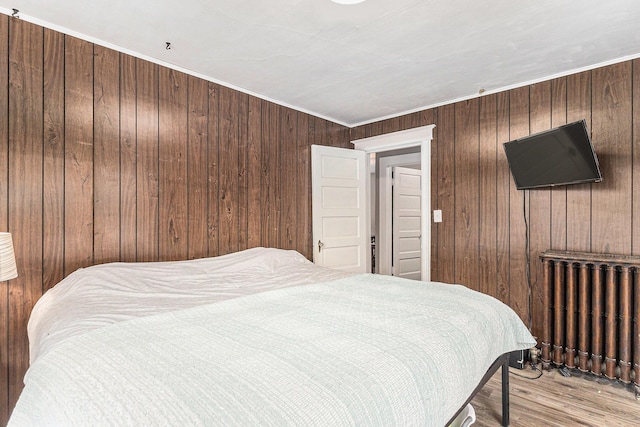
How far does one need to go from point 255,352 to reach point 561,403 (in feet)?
7.46

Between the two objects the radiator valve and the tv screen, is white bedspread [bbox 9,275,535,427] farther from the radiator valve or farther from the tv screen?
the tv screen

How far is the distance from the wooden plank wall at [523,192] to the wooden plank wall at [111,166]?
1.84 metres

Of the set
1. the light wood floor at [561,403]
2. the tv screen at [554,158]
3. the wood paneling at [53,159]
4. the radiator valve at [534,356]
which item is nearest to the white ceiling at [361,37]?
the wood paneling at [53,159]

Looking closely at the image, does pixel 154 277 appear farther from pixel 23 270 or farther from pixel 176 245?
pixel 23 270

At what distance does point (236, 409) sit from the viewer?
812mm

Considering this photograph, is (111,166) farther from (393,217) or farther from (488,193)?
(393,217)

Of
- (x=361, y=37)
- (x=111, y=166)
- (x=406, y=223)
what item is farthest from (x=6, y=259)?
(x=406, y=223)

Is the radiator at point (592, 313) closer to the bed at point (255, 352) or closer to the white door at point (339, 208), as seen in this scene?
the bed at point (255, 352)

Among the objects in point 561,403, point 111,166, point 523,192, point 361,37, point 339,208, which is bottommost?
point 561,403

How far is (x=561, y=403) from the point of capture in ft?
7.34

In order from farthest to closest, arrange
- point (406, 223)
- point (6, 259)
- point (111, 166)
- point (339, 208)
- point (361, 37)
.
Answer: point (406, 223) → point (339, 208) → point (111, 166) → point (361, 37) → point (6, 259)

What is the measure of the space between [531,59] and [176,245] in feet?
10.1

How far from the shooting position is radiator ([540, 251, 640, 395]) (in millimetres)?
2387

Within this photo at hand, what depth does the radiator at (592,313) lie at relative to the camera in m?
2.39
